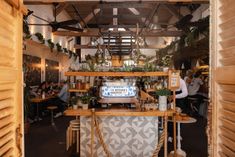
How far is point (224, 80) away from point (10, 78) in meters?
1.18

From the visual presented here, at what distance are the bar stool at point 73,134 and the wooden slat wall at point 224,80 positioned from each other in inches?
150

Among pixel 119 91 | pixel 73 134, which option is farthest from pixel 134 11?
pixel 119 91

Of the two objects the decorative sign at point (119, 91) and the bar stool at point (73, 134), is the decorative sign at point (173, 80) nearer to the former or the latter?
the decorative sign at point (119, 91)

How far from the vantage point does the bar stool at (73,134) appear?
5.25 m

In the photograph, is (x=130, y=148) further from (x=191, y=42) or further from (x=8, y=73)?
(x=191, y=42)

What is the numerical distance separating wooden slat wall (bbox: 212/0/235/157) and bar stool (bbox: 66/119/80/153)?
3.80m

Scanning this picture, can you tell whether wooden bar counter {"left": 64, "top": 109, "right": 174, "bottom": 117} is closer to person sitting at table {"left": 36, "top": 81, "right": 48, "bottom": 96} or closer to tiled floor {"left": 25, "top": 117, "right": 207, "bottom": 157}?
tiled floor {"left": 25, "top": 117, "right": 207, "bottom": 157}

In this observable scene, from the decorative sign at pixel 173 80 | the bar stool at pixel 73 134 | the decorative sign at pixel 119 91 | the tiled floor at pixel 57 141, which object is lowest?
the tiled floor at pixel 57 141

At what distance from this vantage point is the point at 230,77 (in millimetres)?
1468

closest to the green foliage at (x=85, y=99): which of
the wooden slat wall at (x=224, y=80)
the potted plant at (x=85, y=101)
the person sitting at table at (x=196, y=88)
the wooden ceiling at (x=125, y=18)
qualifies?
the potted plant at (x=85, y=101)

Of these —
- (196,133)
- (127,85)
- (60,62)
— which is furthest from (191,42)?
(60,62)

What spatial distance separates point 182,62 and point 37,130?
8675 millimetres

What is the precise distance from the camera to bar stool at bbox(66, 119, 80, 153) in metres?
5.25

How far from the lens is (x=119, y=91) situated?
5031mm
